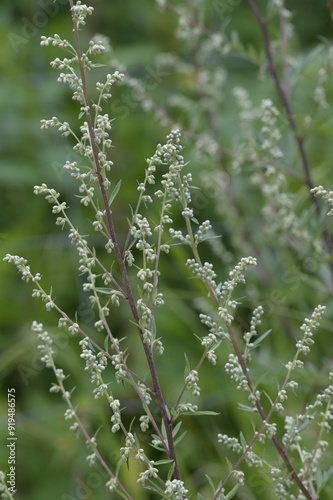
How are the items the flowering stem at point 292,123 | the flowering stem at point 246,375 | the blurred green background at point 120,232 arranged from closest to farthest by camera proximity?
the flowering stem at point 246,375 < the flowering stem at point 292,123 < the blurred green background at point 120,232

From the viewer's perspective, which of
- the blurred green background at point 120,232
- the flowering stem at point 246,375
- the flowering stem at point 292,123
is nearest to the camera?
the flowering stem at point 246,375

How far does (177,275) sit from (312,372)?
1.16 m

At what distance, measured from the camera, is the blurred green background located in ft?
6.20

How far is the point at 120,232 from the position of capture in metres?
2.66

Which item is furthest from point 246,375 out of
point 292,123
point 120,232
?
point 120,232

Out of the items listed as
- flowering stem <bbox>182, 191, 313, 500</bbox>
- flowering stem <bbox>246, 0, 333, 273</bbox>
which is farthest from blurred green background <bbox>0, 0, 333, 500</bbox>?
flowering stem <bbox>182, 191, 313, 500</bbox>

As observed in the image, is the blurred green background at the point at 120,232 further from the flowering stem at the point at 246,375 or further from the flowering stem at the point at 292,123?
the flowering stem at the point at 246,375

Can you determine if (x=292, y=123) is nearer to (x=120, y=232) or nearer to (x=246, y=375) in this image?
(x=246, y=375)

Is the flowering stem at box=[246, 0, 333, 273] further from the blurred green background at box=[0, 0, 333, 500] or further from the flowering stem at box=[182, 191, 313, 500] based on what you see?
the flowering stem at box=[182, 191, 313, 500]

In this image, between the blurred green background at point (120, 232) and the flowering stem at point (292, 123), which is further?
the blurred green background at point (120, 232)

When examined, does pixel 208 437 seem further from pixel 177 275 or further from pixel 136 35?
pixel 136 35

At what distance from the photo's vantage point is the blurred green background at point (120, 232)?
1890mm

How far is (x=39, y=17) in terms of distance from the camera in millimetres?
2854

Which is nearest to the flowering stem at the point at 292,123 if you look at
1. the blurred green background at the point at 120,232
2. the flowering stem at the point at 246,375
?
the blurred green background at the point at 120,232
